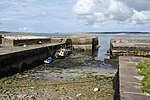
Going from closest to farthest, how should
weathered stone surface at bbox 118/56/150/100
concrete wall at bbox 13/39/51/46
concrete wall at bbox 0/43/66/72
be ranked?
1. weathered stone surface at bbox 118/56/150/100
2. concrete wall at bbox 0/43/66/72
3. concrete wall at bbox 13/39/51/46

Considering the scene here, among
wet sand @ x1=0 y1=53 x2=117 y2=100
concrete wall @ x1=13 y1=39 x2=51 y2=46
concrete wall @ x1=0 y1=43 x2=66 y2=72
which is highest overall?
concrete wall @ x1=13 y1=39 x2=51 y2=46

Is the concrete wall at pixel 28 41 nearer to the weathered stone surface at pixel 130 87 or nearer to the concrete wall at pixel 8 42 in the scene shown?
the concrete wall at pixel 8 42

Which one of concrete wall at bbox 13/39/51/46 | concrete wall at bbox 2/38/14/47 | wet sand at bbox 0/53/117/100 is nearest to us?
wet sand at bbox 0/53/117/100

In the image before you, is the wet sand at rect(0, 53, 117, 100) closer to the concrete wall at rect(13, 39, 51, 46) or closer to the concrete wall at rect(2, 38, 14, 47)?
the concrete wall at rect(2, 38, 14, 47)

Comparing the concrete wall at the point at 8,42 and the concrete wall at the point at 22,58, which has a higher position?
the concrete wall at the point at 8,42

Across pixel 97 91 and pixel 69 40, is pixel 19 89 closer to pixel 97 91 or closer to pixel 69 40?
pixel 97 91

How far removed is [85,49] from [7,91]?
3369 centimetres

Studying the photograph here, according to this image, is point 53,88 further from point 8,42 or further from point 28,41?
point 28,41

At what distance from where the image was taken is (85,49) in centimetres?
4634

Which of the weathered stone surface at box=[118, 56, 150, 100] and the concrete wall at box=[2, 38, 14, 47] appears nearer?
the weathered stone surface at box=[118, 56, 150, 100]

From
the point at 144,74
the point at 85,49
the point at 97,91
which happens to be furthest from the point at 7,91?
the point at 85,49

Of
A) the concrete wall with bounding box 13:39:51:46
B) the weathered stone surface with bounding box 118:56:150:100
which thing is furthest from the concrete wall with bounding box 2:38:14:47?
the weathered stone surface with bounding box 118:56:150:100

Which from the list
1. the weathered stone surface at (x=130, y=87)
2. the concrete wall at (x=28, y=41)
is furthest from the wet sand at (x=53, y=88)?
the concrete wall at (x=28, y=41)

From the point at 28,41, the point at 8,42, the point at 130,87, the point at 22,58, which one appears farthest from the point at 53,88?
the point at 28,41
